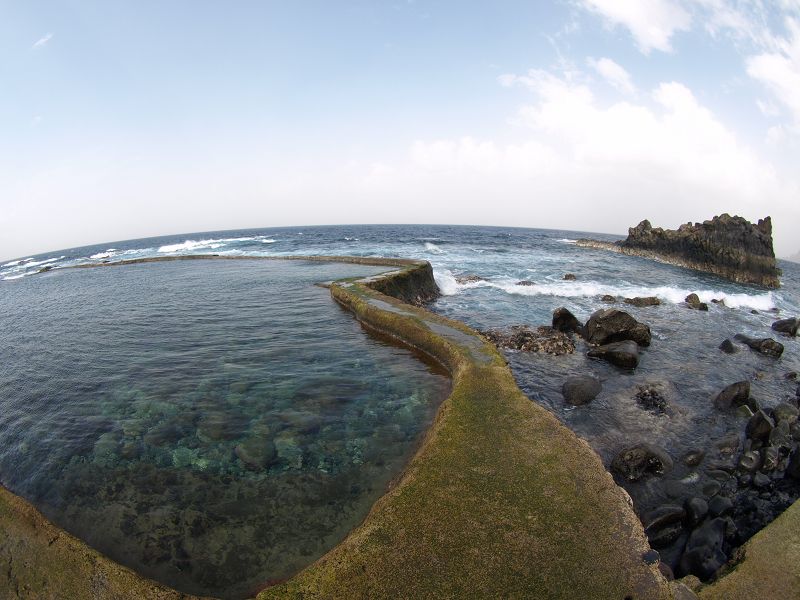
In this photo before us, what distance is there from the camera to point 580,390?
14.9 meters

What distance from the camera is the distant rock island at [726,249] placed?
5538cm

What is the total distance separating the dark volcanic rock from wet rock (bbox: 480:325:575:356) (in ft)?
171

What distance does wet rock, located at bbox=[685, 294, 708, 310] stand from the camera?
32.0 meters

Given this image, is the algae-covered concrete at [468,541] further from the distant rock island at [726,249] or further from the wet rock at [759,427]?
the distant rock island at [726,249]

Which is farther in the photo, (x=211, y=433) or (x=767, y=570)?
(x=211, y=433)

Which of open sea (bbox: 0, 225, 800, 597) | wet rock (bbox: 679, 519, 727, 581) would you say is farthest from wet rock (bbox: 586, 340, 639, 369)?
wet rock (bbox: 679, 519, 727, 581)

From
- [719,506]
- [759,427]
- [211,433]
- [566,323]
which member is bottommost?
[719,506]

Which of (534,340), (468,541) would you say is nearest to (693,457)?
(468,541)

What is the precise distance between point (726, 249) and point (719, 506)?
64821 mm

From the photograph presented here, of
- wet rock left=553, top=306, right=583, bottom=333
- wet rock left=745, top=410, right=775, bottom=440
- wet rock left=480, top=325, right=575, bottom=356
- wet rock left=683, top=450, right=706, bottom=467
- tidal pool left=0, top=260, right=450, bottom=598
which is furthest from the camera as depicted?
wet rock left=553, top=306, right=583, bottom=333

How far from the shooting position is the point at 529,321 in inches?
1008

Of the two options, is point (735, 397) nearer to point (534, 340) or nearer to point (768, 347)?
point (534, 340)

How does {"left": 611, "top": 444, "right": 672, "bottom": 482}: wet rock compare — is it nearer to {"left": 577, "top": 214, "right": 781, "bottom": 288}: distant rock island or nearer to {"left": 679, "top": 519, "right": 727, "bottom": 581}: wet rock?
{"left": 679, "top": 519, "right": 727, "bottom": 581}: wet rock

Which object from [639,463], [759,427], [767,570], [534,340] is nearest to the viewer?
[767,570]
